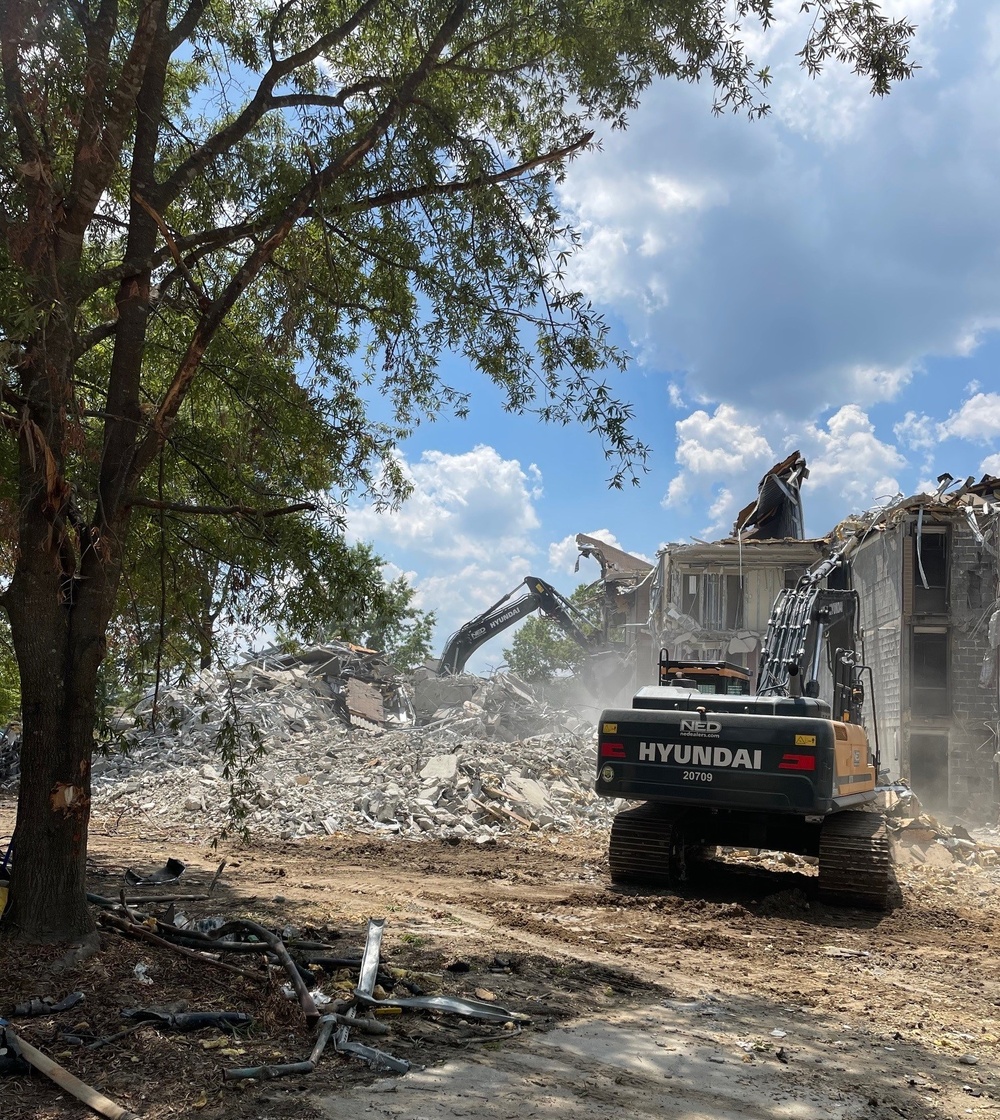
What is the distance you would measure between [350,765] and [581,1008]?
14.8 metres

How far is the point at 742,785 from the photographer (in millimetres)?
10445

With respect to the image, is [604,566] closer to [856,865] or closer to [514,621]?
[514,621]

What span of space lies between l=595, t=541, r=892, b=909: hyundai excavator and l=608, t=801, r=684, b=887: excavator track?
1 cm

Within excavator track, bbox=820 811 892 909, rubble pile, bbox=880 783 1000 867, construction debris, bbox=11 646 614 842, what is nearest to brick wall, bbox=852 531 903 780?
rubble pile, bbox=880 783 1000 867

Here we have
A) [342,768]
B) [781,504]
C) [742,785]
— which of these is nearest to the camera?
[742,785]

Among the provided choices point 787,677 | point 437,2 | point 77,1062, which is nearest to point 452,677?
point 787,677

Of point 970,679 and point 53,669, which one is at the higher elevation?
point 970,679

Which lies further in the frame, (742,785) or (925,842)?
(925,842)

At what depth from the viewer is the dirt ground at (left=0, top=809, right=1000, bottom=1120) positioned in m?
4.70

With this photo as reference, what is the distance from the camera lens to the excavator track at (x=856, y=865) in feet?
34.8

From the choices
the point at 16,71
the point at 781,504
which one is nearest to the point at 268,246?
the point at 16,71

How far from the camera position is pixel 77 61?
22.7 ft

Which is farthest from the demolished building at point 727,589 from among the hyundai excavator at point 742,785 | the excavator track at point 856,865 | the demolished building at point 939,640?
the excavator track at point 856,865

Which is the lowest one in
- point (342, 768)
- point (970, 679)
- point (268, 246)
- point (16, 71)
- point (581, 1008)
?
point (581, 1008)
